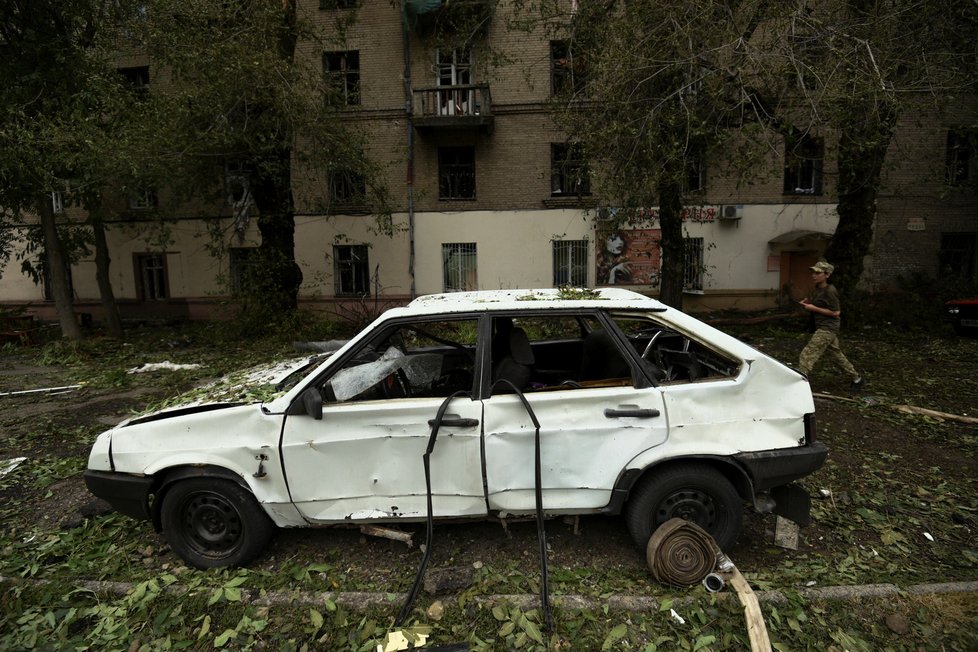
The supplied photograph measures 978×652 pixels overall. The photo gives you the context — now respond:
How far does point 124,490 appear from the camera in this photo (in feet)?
10.3

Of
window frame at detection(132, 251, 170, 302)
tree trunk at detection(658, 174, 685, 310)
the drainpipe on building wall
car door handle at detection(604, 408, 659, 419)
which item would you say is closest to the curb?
car door handle at detection(604, 408, 659, 419)

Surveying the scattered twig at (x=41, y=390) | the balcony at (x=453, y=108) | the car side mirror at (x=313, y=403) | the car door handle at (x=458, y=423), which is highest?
the balcony at (x=453, y=108)

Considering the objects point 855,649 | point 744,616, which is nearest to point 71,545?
point 744,616

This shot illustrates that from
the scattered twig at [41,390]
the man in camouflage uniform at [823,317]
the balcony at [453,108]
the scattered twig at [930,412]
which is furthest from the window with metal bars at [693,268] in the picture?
the scattered twig at [41,390]

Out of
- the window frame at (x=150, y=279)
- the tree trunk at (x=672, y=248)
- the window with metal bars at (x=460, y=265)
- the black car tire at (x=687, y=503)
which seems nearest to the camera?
the black car tire at (x=687, y=503)

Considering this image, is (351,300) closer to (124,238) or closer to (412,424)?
(124,238)

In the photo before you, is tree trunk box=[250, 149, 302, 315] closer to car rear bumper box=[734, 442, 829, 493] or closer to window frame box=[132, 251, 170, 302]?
window frame box=[132, 251, 170, 302]

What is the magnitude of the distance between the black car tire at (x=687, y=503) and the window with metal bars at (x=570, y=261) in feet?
47.6

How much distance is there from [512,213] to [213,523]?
15.2 meters

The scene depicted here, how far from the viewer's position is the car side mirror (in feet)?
9.51

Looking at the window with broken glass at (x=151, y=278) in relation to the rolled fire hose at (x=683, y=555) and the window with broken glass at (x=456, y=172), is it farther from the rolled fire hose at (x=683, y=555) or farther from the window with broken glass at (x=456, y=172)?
the rolled fire hose at (x=683, y=555)

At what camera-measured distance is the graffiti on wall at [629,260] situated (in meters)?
17.0

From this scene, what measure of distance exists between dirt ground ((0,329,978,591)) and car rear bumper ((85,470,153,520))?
48 centimetres

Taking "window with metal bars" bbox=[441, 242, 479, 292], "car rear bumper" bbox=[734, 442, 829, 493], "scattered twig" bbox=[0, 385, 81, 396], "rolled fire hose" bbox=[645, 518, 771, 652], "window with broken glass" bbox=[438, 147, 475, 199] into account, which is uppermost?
"window with broken glass" bbox=[438, 147, 475, 199]
